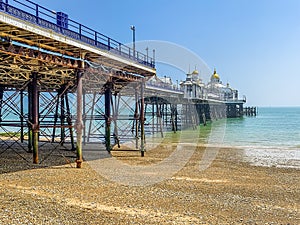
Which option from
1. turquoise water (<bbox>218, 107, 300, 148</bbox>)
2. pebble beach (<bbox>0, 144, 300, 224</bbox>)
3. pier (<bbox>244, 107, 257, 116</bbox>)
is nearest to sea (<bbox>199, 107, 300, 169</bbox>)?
turquoise water (<bbox>218, 107, 300, 148</bbox>)

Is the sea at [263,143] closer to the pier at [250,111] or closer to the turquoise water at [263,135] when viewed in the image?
the turquoise water at [263,135]

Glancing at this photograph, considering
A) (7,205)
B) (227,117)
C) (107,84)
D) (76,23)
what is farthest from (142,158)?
A: (227,117)

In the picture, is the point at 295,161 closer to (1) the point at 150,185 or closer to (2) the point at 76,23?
(1) the point at 150,185

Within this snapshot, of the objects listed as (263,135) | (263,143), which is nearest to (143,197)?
(263,143)

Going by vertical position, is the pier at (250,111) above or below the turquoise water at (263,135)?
above

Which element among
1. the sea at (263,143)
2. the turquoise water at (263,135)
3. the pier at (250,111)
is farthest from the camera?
the pier at (250,111)

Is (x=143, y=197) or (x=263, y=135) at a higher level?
(x=143, y=197)

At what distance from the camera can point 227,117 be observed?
10225 centimetres

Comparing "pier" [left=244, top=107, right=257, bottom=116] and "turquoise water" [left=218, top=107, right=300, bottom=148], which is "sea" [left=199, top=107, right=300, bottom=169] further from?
"pier" [left=244, top=107, right=257, bottom=116]

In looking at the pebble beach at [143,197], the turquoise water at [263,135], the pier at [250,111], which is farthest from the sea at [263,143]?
the pier at [250,111]

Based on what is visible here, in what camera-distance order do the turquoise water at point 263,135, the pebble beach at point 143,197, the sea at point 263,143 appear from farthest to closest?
the turquoise water at point 263,135
the sea at point 263,143
the pebble beach at point 143,197

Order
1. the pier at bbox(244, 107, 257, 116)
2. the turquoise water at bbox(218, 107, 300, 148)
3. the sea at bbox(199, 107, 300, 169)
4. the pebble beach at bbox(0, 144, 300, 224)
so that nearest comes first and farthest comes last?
the pebble beach at bbox(0, 144, 300, 224) < the sea at bbox(199, 107, 300, 169) < the turquoise water at bbox(218, 107, 300, 148) < the pier at bbox(244, 107, 257, 116)

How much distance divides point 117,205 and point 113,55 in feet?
32.5

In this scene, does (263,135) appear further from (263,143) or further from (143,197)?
(143,197)
